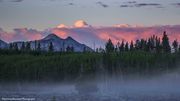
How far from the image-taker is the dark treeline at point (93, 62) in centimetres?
5582

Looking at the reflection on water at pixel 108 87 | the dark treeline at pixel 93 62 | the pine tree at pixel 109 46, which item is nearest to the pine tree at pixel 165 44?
the dark treeline at pixel 93 62

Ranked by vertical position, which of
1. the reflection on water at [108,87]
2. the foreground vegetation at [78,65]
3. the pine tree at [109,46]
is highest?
the pine tree at [109,46]

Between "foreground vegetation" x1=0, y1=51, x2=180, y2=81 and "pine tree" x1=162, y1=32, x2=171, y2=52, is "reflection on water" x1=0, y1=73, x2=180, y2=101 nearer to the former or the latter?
"foreground vegetation" x1=0, y1=51, x2=180, y2=81

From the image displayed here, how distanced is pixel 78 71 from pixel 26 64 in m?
7.37

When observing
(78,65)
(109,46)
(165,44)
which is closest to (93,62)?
(78,65)

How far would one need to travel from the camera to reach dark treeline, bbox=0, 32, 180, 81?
55822mm

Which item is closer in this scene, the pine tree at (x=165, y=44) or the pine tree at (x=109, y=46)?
the pine tree at (x=165, y=44)

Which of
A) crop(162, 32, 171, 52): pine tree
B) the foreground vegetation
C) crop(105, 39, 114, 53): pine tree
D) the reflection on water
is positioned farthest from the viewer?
crop(105, 39, 114, 53): pine tree

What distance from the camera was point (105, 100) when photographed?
35.5 m

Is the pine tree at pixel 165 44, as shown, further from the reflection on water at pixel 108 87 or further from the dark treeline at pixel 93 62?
the reflection on water at pixel 108 87

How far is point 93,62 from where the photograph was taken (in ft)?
197

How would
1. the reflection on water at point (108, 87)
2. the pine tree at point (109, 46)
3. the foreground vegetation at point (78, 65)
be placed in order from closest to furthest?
the reflection on water at point (108, 87) → the foreground vegetation at point (78, 65) → the pine tree at point (109, 46)

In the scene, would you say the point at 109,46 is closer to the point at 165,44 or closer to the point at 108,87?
the point at 108,87

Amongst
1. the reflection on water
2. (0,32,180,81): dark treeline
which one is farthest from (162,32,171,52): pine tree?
the reflection on water
